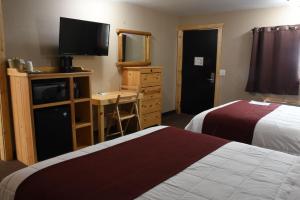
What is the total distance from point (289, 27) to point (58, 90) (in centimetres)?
392

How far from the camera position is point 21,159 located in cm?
312

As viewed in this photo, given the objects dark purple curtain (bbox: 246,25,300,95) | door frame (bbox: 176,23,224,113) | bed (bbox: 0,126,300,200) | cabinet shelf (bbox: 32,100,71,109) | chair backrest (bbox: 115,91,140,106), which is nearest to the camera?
bed (bbox: 0,126,300,200)

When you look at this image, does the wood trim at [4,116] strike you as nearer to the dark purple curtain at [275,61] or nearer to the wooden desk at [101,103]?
the wooden desk at [101,103]

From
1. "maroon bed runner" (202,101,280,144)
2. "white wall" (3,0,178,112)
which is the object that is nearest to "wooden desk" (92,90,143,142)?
"white wall" (3,0,178,112)

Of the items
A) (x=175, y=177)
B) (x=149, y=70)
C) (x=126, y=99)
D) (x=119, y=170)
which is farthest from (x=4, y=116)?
(x=175, y=177)

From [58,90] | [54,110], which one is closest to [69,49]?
[58,90]

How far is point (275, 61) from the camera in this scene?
4.41m

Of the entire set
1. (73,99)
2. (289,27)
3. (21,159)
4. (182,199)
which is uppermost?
(289,27)

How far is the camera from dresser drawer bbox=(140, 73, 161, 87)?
4.38m

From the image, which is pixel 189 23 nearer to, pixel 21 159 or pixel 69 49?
pixel 69 49

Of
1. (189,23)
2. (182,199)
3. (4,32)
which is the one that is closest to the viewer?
(182,199)

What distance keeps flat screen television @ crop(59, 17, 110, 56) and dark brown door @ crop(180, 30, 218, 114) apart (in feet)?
7.60

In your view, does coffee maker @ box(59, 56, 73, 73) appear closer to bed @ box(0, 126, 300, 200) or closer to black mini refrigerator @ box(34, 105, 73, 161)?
black mini refrigerator @ box(34, 105, 73, 161)

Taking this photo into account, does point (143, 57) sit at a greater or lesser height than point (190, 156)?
greater
